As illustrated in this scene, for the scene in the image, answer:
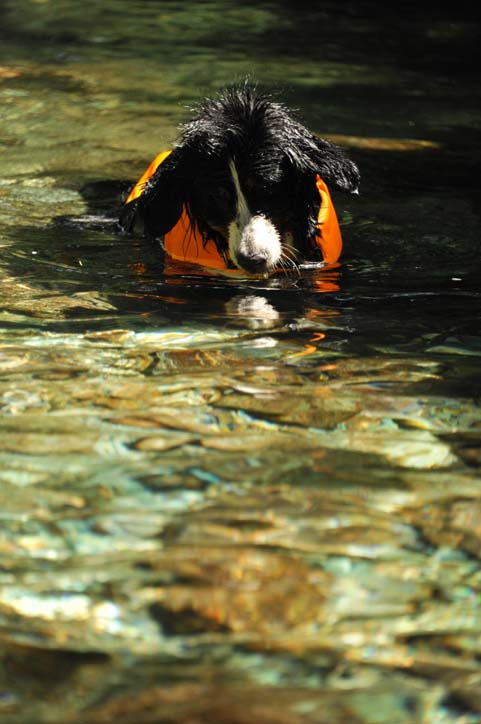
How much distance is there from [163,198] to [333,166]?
3.06 feet

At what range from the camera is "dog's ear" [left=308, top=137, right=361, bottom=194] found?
5672 mm

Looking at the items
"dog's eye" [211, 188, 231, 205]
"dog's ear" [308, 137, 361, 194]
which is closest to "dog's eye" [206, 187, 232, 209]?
"dog's eye" [211, 188, 231, 205]

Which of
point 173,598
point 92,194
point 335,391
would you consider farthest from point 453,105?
point 173,598

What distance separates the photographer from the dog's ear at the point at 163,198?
5.70m

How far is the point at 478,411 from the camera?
3.37 m

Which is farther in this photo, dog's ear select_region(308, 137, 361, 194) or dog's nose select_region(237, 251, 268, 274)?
dog's ear select_region(308, 137, 361, 194)

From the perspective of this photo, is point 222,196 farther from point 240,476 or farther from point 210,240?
point 240,476

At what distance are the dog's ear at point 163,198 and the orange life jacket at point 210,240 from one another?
0.06m

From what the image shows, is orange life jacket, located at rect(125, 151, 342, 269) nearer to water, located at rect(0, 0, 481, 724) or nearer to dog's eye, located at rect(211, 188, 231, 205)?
water, located at rect(0, 0, 481, 724)

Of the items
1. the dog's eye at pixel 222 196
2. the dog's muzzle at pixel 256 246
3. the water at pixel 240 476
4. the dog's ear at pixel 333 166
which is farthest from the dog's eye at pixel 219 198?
the dog's ear at pixel 333 166

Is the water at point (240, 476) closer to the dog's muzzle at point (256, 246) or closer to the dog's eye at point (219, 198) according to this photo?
the dog's muzzle at point (256, 246)

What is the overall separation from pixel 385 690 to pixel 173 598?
52 cm

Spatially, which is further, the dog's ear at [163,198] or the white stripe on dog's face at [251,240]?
the dog's ear at [163,198]

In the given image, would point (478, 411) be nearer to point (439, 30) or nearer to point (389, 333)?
point (389, 333)
